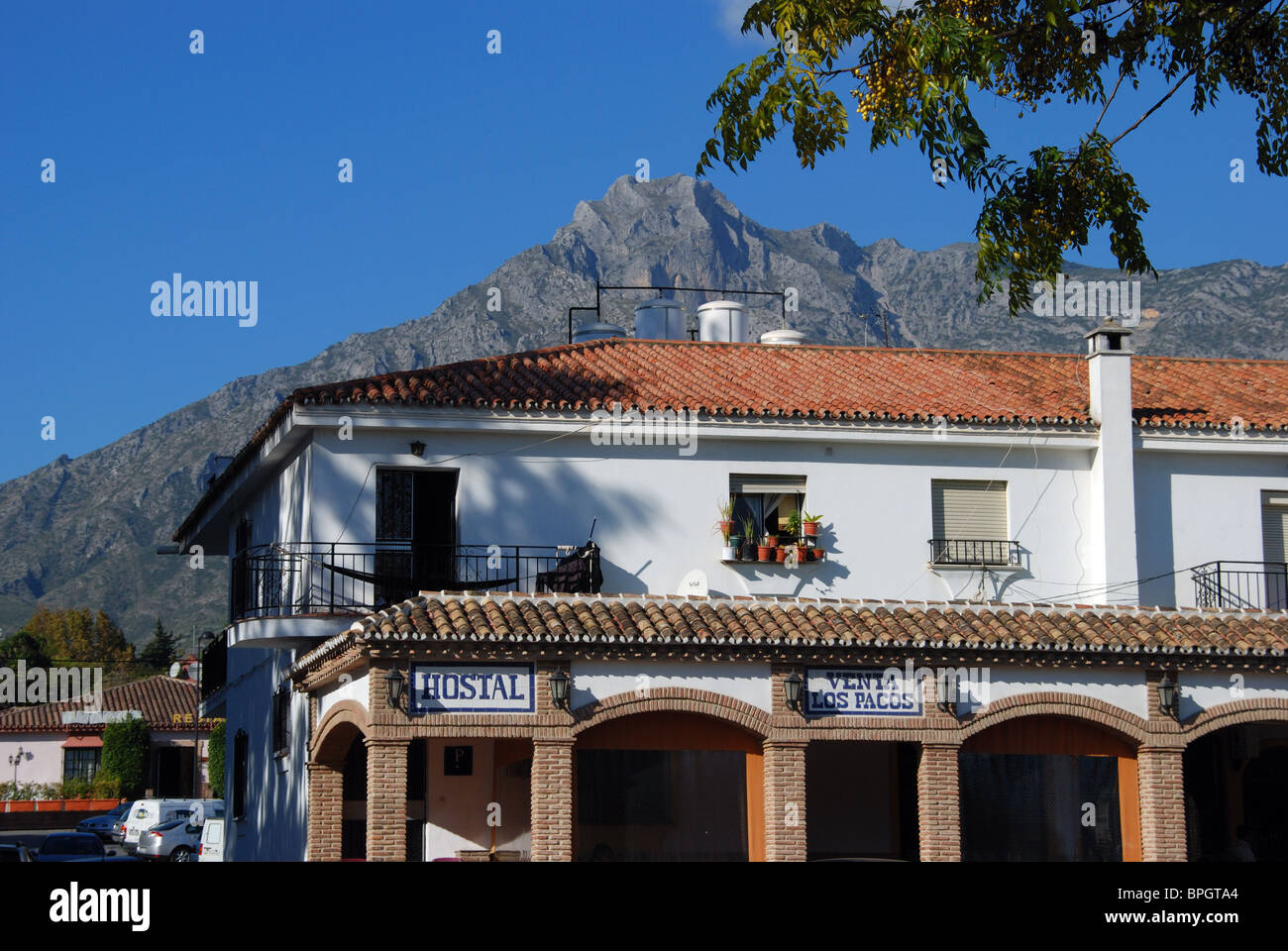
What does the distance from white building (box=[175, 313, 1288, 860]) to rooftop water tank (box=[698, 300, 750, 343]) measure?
370 centimetres

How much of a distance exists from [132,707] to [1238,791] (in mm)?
50167

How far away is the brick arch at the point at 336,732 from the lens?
1827 centimetres

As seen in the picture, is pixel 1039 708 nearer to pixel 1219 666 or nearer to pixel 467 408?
pixel 1219 666

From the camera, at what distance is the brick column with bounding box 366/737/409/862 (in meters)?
17.1

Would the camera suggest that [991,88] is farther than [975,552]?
No

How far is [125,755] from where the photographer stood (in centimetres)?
5847

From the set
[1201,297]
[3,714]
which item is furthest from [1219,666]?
[1201,297]

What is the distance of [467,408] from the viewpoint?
2272 cm

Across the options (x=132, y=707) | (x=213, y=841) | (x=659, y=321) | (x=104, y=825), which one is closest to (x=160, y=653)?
(x=132, y=707)

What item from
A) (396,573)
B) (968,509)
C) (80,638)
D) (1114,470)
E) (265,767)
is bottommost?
(265,767)

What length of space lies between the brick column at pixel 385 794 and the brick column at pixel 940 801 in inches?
245

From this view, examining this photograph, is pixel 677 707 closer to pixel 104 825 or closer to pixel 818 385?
pixel 818 385
